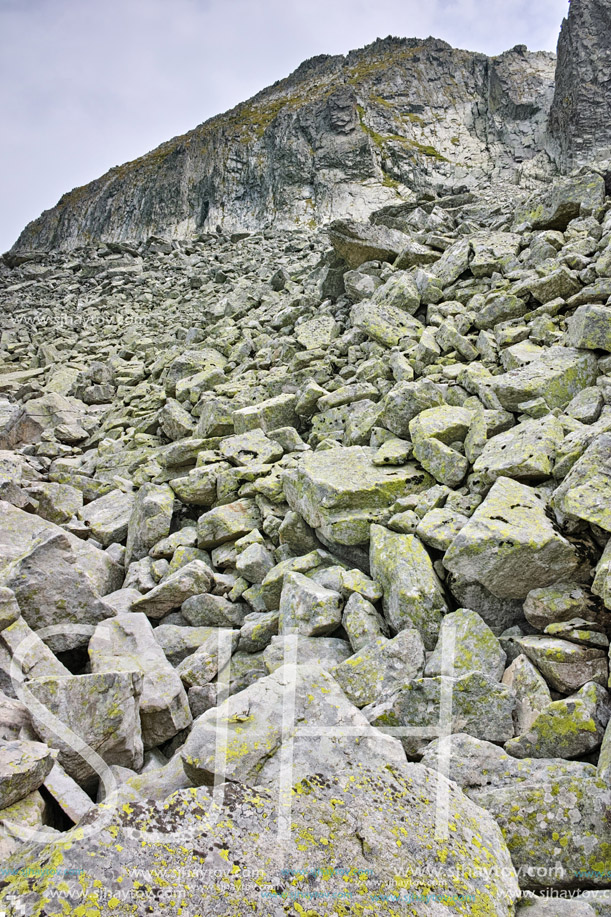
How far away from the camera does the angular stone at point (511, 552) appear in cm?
561

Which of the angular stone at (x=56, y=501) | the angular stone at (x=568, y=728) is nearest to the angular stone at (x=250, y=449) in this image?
the angular stone at (x=56, y=501)

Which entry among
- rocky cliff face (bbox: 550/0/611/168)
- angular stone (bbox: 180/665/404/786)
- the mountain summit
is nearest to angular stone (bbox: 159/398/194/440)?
angular stone (bbox: 180/665/404/786)

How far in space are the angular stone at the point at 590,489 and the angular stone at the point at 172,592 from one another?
5.17 m

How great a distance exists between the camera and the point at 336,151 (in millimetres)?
59875

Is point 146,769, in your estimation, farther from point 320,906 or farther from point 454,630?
point 454,630

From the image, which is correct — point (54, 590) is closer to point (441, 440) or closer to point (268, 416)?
point (441, 440)

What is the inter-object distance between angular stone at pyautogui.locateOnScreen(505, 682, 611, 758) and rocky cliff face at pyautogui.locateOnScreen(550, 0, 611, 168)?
48.9 metres

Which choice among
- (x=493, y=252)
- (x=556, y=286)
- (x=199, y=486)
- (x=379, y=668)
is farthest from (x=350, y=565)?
(x=493, y=252)

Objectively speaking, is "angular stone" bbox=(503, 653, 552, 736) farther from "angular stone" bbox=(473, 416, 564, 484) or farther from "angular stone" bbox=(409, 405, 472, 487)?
"angular stone" bbox=(409, 405, 472, 487)

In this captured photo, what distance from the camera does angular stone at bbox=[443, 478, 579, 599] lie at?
5.61 metres

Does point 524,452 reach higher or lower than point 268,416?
lower

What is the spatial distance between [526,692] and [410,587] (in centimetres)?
172

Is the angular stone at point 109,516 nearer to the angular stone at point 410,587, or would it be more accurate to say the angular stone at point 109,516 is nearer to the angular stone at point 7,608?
the angular stone at point 7,608

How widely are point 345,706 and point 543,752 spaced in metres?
1.77
